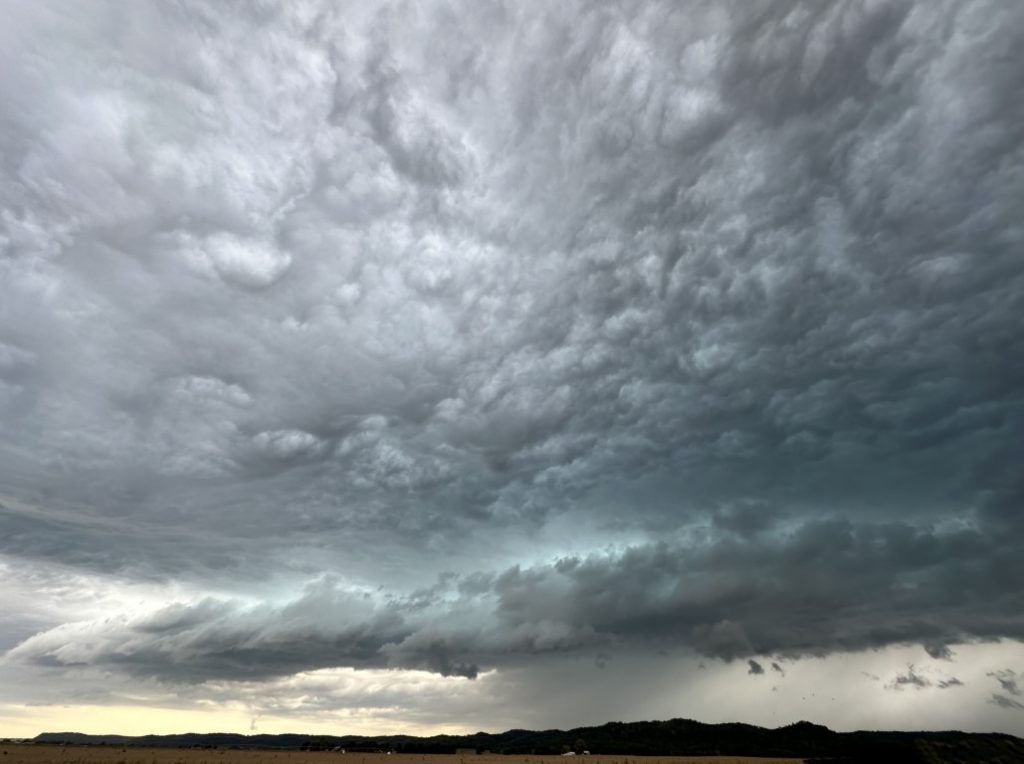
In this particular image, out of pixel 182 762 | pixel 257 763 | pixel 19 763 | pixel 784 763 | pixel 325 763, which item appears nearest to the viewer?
pixel 19 763

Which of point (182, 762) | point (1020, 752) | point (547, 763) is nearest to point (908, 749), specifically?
point (1020, 752)

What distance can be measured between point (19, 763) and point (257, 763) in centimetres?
4654

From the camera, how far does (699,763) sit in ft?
558

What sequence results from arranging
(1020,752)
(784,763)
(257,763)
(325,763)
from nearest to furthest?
(1020,752)
(257,763)
(325,763)
(784,763)

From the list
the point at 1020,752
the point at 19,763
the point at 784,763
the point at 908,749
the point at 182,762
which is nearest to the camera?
the point at 1020,752

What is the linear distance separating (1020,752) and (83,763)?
518ft

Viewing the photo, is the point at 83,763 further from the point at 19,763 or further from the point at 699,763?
the point at 699,763

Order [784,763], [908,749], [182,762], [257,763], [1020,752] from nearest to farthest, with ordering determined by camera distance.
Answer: [1020,752], [908,749], [182,762], [257,763], [784,763]

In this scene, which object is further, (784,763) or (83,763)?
(784,763)

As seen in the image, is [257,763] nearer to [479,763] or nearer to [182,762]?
[182,762]

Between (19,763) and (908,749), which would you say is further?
(19,763)

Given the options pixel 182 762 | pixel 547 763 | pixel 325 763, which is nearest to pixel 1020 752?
pixel 182 762

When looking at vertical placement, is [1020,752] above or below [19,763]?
below

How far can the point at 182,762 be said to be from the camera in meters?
136
